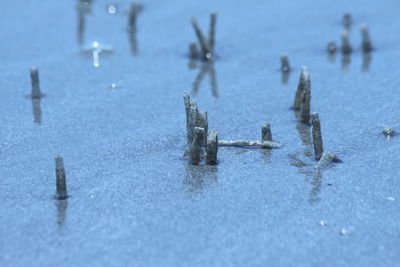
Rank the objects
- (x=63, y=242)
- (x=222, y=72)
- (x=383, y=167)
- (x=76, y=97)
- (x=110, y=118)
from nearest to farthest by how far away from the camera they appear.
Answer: (x=63, y=242), (x=383, y=167), (x=110, y=118), (x=76, y=97), (x=222, y=72)

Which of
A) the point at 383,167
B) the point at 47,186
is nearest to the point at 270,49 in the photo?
the point at 383,167

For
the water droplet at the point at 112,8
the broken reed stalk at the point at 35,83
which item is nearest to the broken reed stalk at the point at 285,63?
the broken reed stalk at the point at 35,83

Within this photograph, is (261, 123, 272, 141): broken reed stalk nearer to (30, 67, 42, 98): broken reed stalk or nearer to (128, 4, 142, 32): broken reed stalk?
(30, 67, 42, 98): broken reed stalk

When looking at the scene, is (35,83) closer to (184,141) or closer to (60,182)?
(184,141)

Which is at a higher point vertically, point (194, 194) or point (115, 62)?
point (115, 62)

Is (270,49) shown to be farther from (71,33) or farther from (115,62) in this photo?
(71,33)

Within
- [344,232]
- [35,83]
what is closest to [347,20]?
[35,83]
